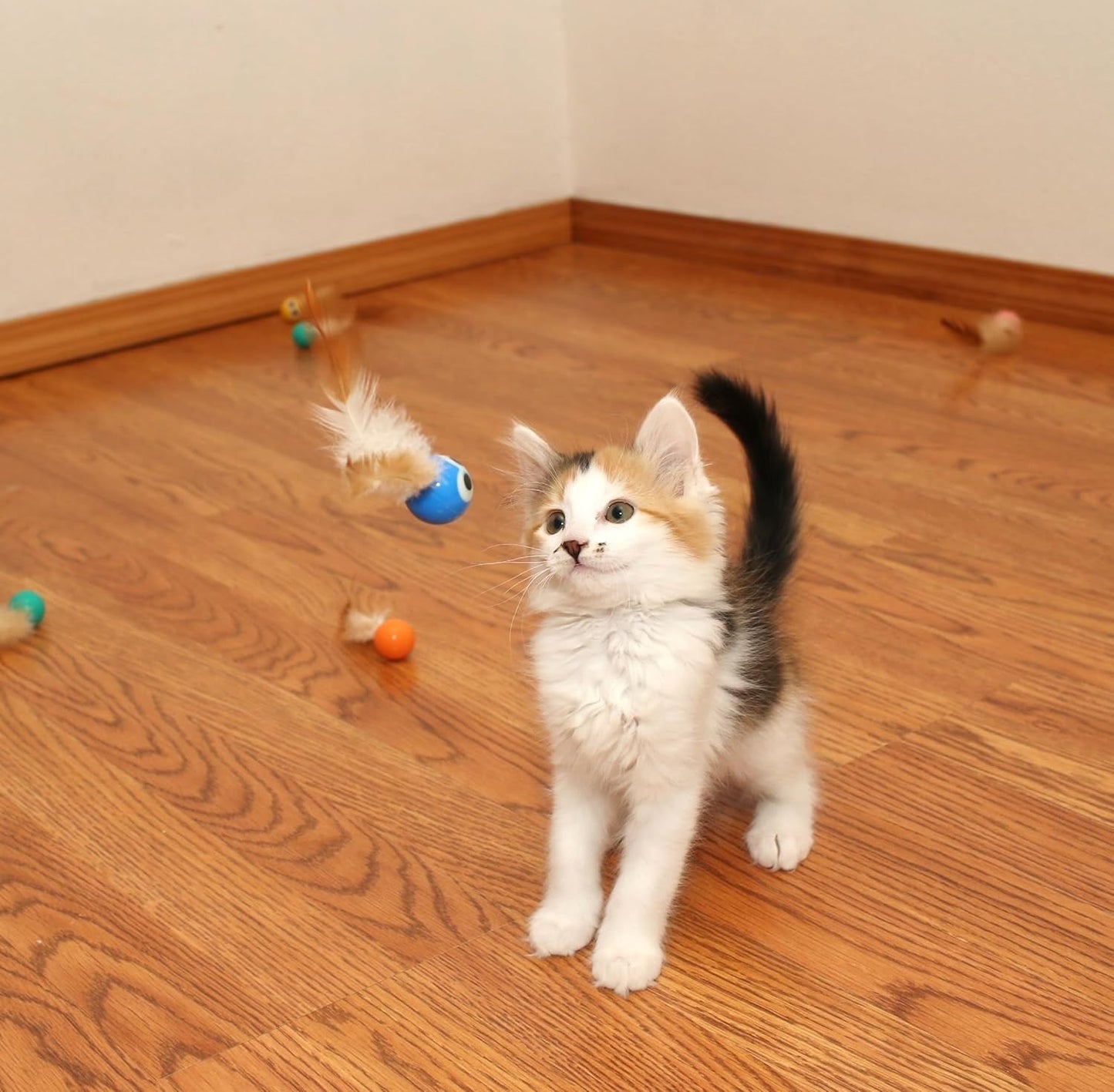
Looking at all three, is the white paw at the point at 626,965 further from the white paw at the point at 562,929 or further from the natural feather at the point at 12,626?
the natural feather at the point at 12,626

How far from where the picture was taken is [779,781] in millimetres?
1241

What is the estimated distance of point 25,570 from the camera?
77.8 inches

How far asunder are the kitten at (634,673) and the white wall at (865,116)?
1.84m

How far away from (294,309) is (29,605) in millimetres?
1421

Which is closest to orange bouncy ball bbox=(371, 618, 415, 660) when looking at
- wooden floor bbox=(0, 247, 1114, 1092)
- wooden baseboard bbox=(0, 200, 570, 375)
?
wooden floor bbox=(0, 247, 1114, 1092)

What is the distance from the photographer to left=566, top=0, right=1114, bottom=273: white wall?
2596mm

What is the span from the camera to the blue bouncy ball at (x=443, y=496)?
1341mm

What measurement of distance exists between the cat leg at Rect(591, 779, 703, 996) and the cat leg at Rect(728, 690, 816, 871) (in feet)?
0.33

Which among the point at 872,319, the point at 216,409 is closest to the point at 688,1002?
the point at 216,409

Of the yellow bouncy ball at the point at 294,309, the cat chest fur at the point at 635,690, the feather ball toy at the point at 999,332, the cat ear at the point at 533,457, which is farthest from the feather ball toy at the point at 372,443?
the yellow bouncy ball at the point at 294,309

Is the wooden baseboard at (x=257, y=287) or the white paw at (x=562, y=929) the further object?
the wooden baseboard at (x=257, y=287)

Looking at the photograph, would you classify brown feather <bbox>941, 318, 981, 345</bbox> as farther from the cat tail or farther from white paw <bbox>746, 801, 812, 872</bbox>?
white paw <bbox>746, 801, 812, 872</bbox>

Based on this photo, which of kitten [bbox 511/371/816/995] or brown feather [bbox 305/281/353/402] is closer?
kitten [bbox 511/371/816/995]

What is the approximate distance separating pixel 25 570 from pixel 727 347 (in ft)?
4.80
